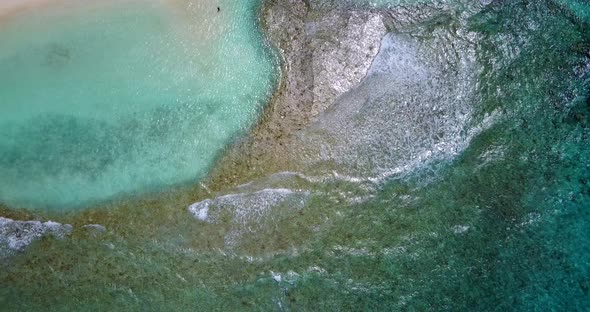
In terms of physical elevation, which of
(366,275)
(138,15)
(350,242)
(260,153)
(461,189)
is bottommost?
(366,275)

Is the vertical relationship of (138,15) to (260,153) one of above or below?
above

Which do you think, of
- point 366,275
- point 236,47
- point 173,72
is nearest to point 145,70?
point 173,72

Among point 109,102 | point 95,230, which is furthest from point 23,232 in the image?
point 109,102

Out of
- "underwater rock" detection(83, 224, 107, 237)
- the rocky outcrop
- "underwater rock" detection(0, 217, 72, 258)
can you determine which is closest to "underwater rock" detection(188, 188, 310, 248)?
the rocky outcrop

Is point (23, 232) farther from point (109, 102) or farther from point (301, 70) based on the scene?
point (301, 70)

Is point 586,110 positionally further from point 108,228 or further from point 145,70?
point 108,228

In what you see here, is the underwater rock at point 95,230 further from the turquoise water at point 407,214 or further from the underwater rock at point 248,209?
the underwater rock at point 248,209
